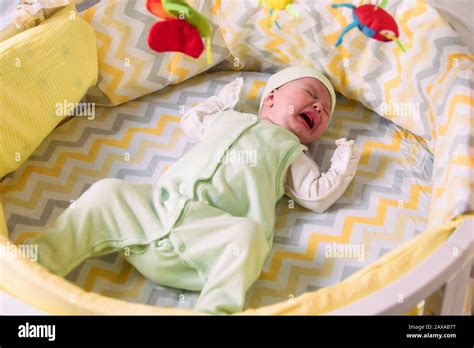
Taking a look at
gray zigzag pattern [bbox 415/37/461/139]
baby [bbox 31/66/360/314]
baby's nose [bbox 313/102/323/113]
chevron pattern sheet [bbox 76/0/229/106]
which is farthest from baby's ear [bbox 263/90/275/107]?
gray zigzag pattern [bbox 415/37/461/139]

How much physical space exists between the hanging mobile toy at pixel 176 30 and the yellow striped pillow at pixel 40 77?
495mm

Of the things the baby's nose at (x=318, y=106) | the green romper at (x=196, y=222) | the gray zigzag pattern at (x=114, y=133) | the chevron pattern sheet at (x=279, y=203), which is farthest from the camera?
the baby's nose at (x=318, y=106)

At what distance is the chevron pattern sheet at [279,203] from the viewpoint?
139 cm

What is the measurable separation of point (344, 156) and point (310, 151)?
17cm

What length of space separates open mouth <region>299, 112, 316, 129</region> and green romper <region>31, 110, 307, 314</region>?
0.11 metres

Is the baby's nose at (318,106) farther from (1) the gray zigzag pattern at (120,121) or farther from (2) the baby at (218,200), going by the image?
(1) the gray zigzag pattern at (120,121)

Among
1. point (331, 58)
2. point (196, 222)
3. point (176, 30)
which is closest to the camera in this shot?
point (176, 30)

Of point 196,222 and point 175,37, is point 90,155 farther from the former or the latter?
point 175,37

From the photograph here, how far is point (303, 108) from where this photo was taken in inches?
64.2

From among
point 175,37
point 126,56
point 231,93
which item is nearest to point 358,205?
point 231,93

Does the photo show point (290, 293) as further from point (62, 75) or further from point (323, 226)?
point (62, 75)

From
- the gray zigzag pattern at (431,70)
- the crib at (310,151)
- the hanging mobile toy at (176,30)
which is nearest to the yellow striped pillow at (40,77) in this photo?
the crib at (310,151)

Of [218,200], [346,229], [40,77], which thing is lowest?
[346,229]

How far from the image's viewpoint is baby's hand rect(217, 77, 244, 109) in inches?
68.0
